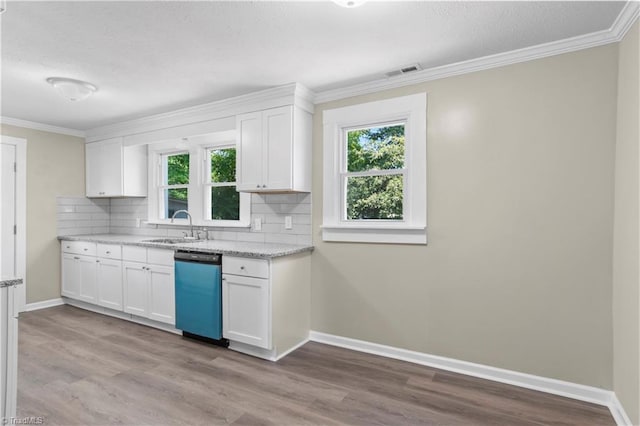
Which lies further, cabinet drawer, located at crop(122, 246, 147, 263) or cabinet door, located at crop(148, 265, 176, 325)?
cabinet drawer, located at crop(122, 246, 147, 263)

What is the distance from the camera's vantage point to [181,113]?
12.8 feet

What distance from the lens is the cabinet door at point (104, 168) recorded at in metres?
4.53

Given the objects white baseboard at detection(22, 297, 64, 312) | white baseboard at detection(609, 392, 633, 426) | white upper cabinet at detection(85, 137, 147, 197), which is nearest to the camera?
white baseboard at detection(609, 392, 633, 426)

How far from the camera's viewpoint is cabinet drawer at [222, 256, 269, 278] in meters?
2.86

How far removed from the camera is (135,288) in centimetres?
377

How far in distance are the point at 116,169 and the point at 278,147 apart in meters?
2.63

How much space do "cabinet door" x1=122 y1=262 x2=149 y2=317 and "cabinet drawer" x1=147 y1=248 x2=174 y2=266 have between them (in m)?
0.14

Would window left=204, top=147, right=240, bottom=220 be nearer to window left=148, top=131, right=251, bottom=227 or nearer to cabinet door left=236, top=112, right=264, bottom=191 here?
window left=148, top=131, right=251, bottom=227

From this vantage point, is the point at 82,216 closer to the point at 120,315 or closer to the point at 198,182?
the point at 120,315

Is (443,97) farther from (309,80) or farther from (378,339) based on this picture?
(378,339)

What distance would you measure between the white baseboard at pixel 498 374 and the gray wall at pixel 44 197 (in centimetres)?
374

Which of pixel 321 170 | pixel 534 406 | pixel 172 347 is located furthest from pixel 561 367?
pixel 172 347

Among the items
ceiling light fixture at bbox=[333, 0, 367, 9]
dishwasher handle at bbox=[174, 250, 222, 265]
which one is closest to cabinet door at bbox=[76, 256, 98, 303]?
dishwasher handle at bbox=[174, 250, 222, 265]

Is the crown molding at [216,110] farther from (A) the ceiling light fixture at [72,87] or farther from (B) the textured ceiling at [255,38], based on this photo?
(A) the ceiling light fixture at [72,87]
